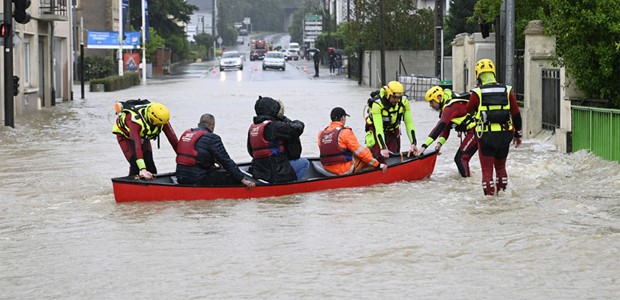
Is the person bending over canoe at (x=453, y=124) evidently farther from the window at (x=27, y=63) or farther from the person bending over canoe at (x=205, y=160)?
the window at (x=27, y=63)

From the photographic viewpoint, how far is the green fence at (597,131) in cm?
1747

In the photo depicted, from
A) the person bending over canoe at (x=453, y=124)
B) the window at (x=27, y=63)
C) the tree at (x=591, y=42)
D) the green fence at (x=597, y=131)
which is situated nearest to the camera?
the person bending over canoe at (x=453, y=124)

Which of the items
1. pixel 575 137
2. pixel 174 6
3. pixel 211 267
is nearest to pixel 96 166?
pixel 575 137

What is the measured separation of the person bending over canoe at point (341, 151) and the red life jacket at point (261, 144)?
84 cm

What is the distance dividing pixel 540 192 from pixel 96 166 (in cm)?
810

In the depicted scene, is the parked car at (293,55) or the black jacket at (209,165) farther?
the parked car at (293,55)

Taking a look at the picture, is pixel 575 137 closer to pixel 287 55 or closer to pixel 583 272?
pixel 583 272

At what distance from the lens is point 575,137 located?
2009cm

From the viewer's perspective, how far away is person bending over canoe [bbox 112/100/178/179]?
15.1m

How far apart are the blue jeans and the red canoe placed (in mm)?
126

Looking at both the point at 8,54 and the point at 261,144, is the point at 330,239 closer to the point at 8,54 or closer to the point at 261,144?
the point at 261,144

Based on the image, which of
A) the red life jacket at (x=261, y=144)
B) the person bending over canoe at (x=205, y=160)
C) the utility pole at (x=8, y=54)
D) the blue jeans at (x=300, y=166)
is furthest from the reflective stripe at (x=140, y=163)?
the utility pole at (x=8, y=54)

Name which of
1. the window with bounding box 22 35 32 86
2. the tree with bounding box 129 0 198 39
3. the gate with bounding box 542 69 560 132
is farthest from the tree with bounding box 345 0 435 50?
the gate with bounding box 542 69 560 132

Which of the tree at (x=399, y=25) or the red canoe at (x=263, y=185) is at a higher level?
the tree at (x=399, y=25)
